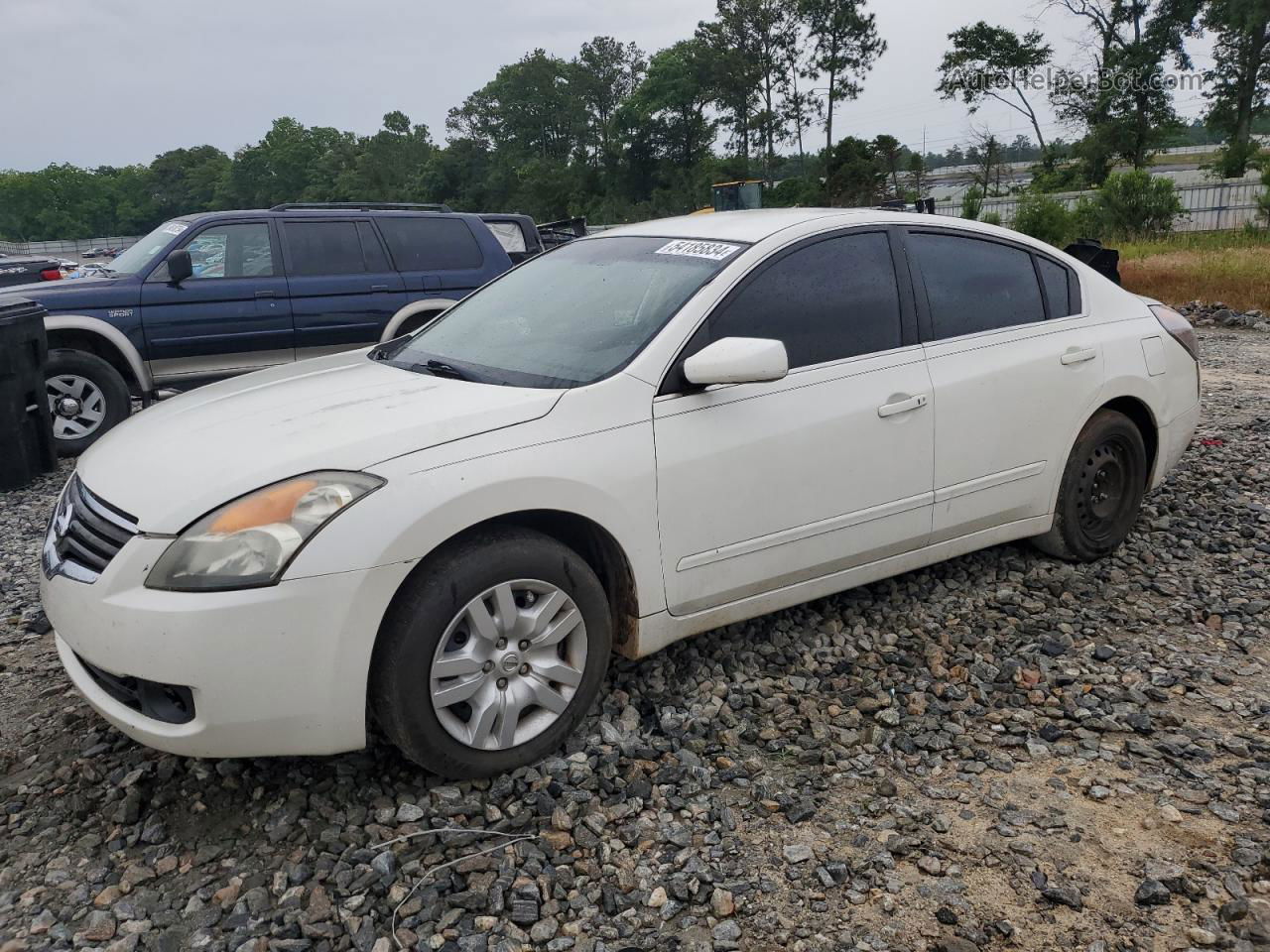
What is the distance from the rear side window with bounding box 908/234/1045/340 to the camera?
157 inches

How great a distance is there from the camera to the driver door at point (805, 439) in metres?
3.26

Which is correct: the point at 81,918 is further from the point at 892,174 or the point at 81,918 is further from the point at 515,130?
the point at 515,130

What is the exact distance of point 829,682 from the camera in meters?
3.70

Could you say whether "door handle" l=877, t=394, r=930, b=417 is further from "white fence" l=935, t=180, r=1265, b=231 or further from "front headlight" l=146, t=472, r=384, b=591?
"white fence" l=935, t=180, r=1265, b=231

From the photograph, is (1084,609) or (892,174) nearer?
(1084,609)

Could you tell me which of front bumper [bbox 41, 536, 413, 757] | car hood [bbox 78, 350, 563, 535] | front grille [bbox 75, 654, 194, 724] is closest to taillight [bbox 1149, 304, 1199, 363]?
car hood [bbox 78, 350, 563, 535]

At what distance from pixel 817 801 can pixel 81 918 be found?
197cm

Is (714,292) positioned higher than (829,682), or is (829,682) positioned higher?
(714,292)

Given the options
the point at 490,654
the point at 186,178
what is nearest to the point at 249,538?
the point at 490,654

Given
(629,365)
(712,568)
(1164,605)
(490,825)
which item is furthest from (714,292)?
(1164,605)

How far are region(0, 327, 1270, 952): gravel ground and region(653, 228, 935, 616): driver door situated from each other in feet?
1.57

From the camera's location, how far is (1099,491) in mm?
4613

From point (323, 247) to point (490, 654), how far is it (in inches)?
268

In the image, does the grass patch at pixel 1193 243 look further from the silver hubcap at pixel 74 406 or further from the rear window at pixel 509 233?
the silver hubcap at pixel 74 406
